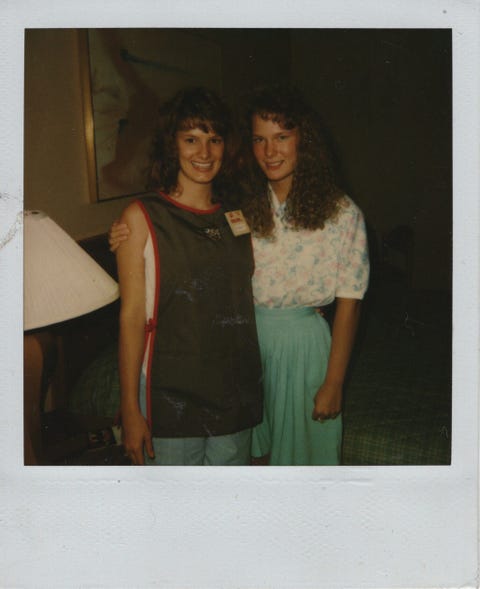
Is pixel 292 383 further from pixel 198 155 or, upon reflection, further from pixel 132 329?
pixel 198 155

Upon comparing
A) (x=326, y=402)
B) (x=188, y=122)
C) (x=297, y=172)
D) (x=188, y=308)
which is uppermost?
(x=188, y=122)

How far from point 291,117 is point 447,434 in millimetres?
833

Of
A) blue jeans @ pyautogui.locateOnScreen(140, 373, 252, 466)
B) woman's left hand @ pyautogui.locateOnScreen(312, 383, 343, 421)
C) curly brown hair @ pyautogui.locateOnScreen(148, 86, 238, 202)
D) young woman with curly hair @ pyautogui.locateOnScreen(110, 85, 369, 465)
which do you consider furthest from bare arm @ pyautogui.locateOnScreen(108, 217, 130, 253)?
woman's left hand @ pyautogui.locateOnScreen(312, 383, 343, 421)

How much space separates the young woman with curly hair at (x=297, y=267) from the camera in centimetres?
129

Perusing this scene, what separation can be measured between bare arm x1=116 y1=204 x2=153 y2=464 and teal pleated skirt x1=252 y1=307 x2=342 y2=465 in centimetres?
27

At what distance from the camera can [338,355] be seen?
136 cm

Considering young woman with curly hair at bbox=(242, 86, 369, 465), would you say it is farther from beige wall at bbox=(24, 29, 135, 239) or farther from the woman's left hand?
beige wall at bbox=(24, 29, 135, 239)

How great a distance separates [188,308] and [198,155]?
35cm

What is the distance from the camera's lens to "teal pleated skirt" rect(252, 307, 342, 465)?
4.36 feet

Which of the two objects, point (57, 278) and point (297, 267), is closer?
point (57, 278)

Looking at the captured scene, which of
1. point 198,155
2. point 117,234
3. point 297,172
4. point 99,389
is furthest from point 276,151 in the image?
point 99,389
